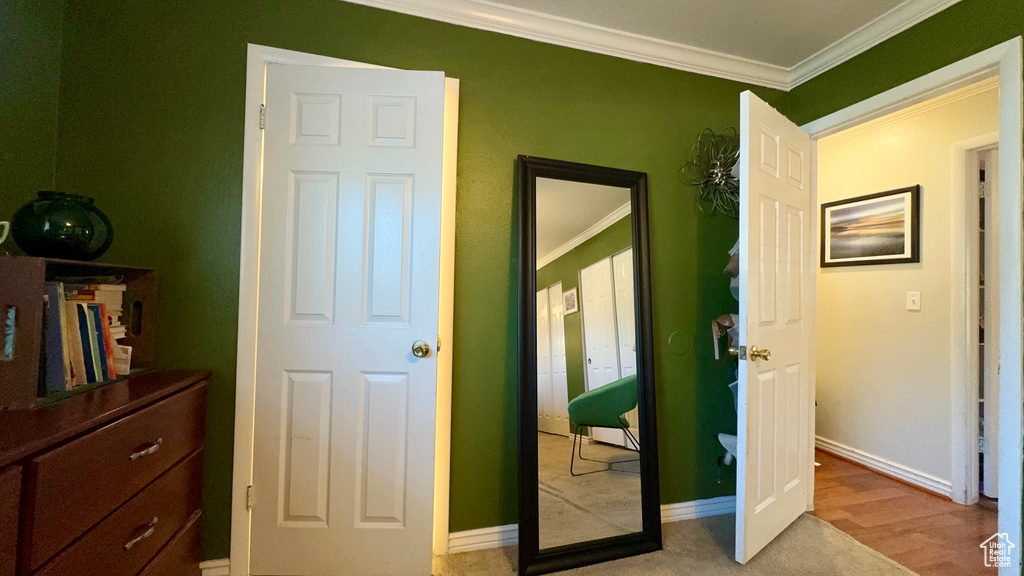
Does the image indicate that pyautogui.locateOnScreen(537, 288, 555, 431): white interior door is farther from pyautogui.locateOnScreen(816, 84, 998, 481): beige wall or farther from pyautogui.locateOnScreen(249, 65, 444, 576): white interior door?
pyautogui.locateOnScreen(816, 84, 998, 481): beige wall

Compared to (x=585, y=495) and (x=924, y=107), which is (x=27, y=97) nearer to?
(x=585, y=495)

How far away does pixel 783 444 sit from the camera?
6.83 feet

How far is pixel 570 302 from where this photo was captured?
6.50ft

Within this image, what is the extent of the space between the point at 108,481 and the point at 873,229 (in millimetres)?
4187

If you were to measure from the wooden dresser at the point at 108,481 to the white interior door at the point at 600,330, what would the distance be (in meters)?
1.57

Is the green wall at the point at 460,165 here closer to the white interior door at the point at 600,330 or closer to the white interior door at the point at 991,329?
the white interior door at the point at 600,330

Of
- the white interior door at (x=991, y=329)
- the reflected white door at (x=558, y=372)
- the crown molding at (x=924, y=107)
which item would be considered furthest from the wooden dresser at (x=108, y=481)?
the white interior door at (x=991, y=329)

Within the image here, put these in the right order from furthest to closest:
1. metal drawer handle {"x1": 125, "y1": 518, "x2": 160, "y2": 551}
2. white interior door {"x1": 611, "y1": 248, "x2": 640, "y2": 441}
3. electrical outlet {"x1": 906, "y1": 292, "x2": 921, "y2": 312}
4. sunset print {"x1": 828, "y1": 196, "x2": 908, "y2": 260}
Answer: sunset print {"x1": 828, "y1": 196, "x2": 908, "y2": 260} < electrical outlet {"x1": 906, "y1": 292, "x2": 921, "y2": 312} < white interior door {"x1": 611, "y1": 248, "x2": 640, "y2": 441} < metal drawer handle {"x1": 125, "y1": 518, "x2": 160, "y2": 551}

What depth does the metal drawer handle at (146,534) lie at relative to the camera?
116 centimetres

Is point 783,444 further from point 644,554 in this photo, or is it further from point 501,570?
point 501,570

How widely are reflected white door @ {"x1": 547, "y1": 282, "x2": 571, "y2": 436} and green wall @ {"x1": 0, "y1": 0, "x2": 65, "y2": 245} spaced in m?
1.94

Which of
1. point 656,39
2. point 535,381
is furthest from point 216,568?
point 656,39

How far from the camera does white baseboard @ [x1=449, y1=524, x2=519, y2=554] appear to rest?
6.31 feet

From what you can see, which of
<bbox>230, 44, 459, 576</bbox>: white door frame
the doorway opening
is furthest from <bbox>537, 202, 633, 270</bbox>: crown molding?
the doorway opening
